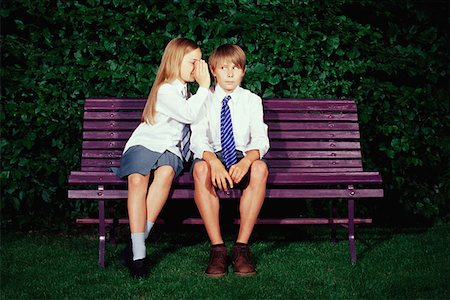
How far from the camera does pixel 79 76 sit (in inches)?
246

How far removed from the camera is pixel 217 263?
479 cm

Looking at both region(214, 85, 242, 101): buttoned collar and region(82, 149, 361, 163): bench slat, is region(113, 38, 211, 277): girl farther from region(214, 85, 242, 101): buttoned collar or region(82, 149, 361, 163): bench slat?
region(82, 149, 361, 163): bench slat

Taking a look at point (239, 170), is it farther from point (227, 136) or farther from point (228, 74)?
point (228, 74)

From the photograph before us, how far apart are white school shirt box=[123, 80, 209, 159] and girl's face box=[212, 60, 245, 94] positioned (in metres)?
0.22

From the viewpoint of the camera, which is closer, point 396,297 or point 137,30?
point 396,297

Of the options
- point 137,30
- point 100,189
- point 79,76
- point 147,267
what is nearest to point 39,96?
point 79,76

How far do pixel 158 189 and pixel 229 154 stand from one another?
1.66 ft

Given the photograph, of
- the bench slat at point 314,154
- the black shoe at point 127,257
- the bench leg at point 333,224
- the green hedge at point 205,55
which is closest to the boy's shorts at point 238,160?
the bench slat at point 314,154

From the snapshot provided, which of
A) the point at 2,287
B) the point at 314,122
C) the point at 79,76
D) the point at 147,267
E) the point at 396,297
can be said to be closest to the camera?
the point at 396,297

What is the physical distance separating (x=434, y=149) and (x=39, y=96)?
312cm

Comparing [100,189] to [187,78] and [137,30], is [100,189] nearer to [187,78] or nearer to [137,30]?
[187,78]

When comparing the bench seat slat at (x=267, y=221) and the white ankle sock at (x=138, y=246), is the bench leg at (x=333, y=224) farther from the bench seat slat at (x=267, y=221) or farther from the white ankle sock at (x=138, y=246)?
the white ankle sock at (x=138, y=246)

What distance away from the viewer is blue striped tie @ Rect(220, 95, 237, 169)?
513cm

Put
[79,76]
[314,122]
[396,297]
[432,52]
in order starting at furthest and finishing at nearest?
[432,52]
[79,76]
[314,122]
[396,297]
